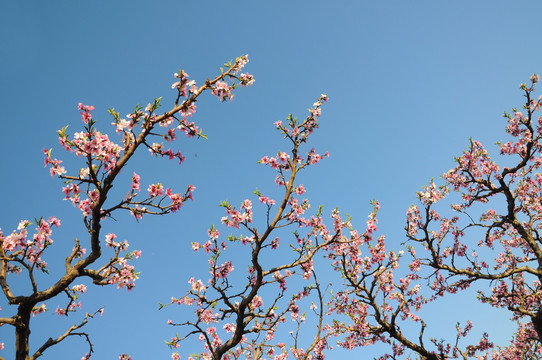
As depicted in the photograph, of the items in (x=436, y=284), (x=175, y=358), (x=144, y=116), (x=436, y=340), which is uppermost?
(x=144, y=116)

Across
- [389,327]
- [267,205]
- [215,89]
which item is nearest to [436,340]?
[389,327]

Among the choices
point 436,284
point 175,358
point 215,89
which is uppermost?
point 215,89

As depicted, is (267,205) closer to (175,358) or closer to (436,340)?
(175,358)

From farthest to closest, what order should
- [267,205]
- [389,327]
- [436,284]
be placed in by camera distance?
[436,284] < [389,327] < [267,205]

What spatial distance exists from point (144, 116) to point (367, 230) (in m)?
6.64

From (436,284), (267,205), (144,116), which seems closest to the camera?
(144,116)

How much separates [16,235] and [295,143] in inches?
281

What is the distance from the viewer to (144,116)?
6.63 m

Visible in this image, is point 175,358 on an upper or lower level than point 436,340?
upper

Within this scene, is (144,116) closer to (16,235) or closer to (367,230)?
(16,235)

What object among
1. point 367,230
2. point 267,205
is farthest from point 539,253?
point 267,205

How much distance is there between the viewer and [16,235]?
7.22 m

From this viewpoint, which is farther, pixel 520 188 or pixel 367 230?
pixel 520 188

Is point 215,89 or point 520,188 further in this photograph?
point 520,188
